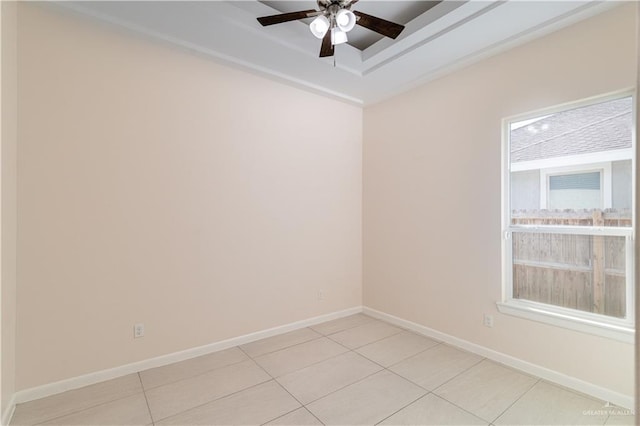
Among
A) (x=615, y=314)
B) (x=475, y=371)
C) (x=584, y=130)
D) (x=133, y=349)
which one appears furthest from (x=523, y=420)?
(x=133, y=349)

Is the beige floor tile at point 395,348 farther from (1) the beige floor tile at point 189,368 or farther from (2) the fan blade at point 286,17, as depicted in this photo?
(2) the fan blade at point 286,17

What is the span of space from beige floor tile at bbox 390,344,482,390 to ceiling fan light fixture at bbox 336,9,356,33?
280cm

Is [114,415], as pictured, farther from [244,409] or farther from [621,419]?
[621,419]

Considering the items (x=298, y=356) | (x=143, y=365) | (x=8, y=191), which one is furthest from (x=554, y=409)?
(x=8, y=191)

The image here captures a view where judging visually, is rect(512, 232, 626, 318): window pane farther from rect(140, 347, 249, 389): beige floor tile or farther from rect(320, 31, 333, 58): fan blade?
rect(140, 347, 249, 389): beige floor tile

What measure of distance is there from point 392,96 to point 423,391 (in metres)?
3.28

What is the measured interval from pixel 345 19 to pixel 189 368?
311 centimetres

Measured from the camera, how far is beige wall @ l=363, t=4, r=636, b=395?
220cm

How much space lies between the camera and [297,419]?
199cm

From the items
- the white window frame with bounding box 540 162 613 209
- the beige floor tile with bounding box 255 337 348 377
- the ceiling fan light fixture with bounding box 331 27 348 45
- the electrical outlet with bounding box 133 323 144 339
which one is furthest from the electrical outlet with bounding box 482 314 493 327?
the electrical outlet with bounding box 133 323 144 339

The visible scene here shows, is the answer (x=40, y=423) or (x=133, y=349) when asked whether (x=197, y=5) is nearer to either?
(x=133, y=349)

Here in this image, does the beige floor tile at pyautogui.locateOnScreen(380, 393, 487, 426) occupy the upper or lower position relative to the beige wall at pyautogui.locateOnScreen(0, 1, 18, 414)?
lower

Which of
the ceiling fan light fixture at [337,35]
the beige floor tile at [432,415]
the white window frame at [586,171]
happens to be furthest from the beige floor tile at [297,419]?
the ceiling fan light fixture at [337,35]

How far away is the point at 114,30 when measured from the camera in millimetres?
2473
